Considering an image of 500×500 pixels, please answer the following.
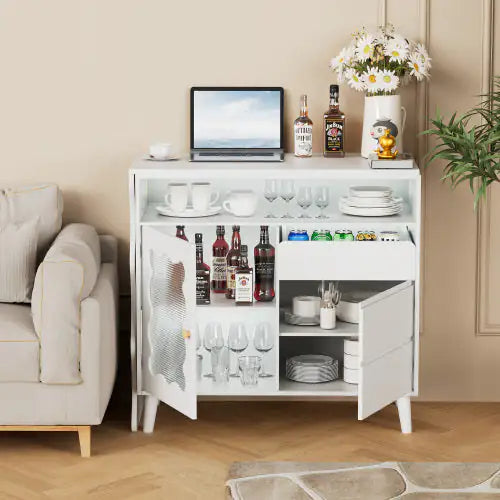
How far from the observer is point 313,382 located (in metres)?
3.85

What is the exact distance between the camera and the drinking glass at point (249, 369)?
3.82m

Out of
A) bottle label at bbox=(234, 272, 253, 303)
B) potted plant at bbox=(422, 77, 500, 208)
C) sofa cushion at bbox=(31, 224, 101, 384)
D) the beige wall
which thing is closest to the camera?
sofa cushion at bbox=(31, 224, 101, 384)

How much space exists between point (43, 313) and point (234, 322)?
2.66 feet

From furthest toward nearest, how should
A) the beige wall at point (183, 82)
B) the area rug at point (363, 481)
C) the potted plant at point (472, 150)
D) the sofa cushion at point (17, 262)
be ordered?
the beige wall at point (183, 82), the sofa cushion at point (17, 262), the potted plant at point (472, 150), the area rug at point (363, 481)

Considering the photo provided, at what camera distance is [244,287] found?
149 inches

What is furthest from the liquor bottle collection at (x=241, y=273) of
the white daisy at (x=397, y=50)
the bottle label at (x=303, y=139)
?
the white daisy at (x=397, y=50)

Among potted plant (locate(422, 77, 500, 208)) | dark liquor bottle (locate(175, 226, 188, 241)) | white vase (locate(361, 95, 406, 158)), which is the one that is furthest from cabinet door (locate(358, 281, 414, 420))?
dark liquor bottle (locate(175, 226, 188, 241))

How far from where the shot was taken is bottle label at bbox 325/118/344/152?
3.93m

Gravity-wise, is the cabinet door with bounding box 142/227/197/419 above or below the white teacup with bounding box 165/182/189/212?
below

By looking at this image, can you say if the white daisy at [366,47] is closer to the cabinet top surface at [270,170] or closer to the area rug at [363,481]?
the cabinet top surface at [270,170]

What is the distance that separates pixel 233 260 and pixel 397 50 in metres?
0.97

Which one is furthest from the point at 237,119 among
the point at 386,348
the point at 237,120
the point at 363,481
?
the point at 363,481

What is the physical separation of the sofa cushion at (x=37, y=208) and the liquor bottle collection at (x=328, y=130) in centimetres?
93

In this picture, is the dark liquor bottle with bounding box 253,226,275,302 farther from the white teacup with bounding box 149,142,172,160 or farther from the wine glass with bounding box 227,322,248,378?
the white teacup with bounding box 149,142,172,160
